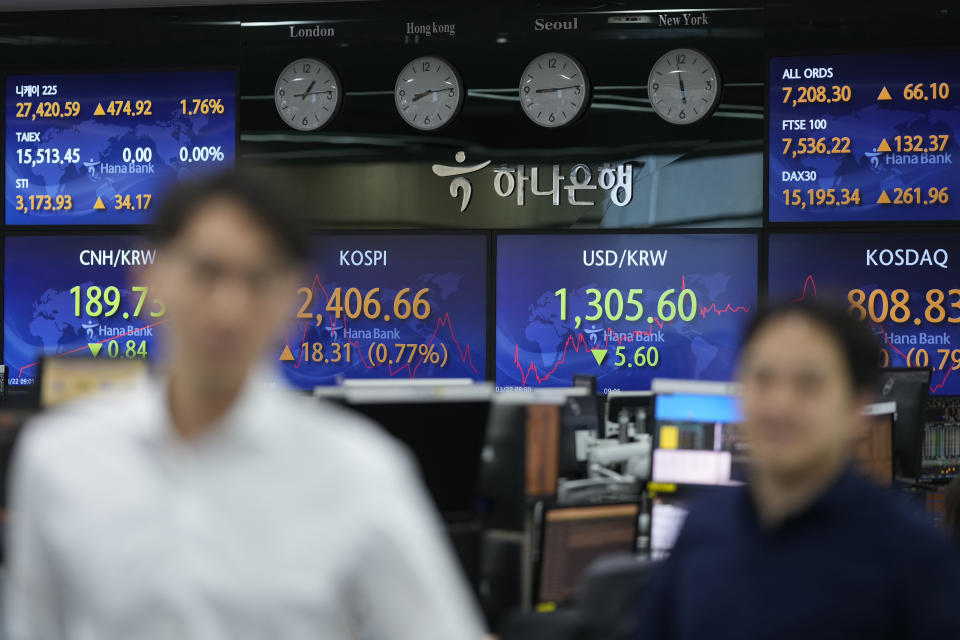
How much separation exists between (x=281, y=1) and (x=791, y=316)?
15.2ft

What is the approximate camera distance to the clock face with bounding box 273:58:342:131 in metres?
5.56

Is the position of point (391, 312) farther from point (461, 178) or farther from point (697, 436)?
point (697, 436)

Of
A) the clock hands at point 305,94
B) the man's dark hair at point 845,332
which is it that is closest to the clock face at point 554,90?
the clock hands at point 305,94

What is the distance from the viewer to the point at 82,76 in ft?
19.0

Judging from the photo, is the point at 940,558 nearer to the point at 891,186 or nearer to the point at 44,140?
the point at 891,186

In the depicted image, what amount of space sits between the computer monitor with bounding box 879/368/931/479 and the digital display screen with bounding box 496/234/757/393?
1.44 metres

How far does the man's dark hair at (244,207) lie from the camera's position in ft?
2.90

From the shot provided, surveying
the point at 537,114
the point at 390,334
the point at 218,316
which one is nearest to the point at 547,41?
the point at 537,114

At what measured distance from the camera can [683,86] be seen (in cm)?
529

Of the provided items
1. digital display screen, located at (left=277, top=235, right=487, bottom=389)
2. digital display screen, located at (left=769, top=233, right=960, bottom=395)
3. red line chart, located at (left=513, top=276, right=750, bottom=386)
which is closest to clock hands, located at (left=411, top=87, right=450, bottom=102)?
digital display screen, located at (left=277, top=235, right=487, bottom=389)

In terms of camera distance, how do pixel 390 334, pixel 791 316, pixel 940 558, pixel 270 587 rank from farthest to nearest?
pixel 390 334
pixel 791 316
pixel 940 558
pixel 270 587

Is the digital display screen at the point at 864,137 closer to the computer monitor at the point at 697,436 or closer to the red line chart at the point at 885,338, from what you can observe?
the red line chart at the point at 885,338

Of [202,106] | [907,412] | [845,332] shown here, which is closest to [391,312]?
[202,106]

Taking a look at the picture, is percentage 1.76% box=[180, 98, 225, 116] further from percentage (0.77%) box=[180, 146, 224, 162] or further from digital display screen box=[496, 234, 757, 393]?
digital display screen box=[496, 234, 757, 393]
